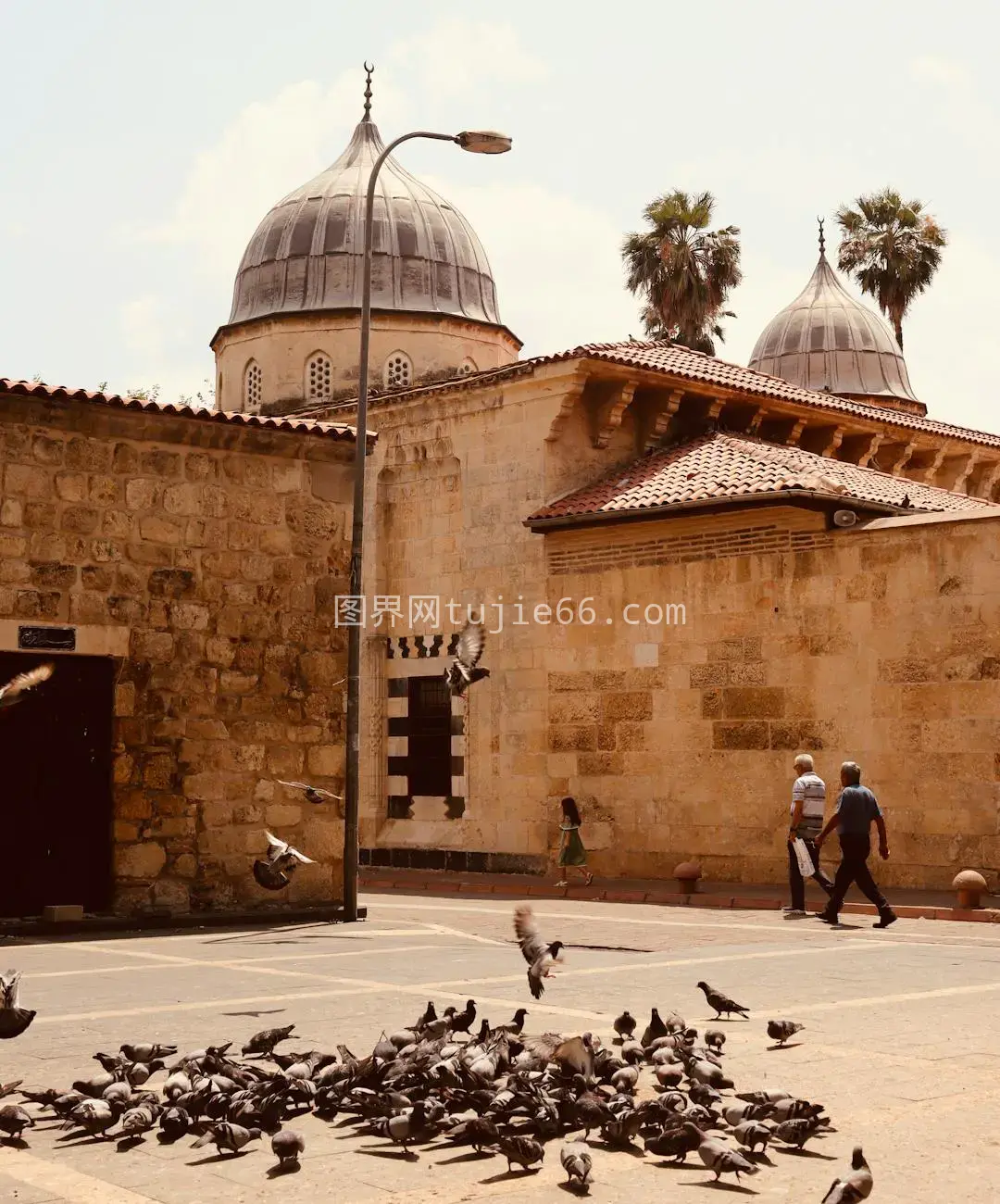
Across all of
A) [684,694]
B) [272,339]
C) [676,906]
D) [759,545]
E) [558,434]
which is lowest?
[676,906]

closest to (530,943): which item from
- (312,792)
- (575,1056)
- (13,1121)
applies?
A: (575,1056)

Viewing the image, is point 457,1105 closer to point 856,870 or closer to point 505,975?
point 505,975

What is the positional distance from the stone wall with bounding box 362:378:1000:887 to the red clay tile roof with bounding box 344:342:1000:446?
26cm

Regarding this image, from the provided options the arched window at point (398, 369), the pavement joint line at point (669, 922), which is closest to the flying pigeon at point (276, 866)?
the pavement joint line at point (669, 922)

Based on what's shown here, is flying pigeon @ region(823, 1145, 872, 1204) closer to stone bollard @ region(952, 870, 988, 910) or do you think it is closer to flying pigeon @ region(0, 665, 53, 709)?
flying pigeon @ region(0, 665, 53, 709)

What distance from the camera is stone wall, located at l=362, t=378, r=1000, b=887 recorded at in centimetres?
1872

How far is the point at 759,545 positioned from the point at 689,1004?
39.3 ft

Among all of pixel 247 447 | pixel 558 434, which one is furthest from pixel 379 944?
pixel 558 434

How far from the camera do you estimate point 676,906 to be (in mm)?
18656

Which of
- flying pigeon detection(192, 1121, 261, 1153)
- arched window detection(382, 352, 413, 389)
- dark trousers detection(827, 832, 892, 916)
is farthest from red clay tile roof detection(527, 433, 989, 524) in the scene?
flying pigeon detection(192, 1121, 261, 1153)

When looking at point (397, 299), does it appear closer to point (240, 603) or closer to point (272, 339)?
point (272, 339)

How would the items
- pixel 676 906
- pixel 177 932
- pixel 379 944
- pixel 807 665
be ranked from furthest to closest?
pixel 807 665 → pixel 676 906 → pixel 177 932 → pixel 379 944

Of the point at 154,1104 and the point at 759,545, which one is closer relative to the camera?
the point at 154,1104

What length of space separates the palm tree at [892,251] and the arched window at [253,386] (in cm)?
2154
